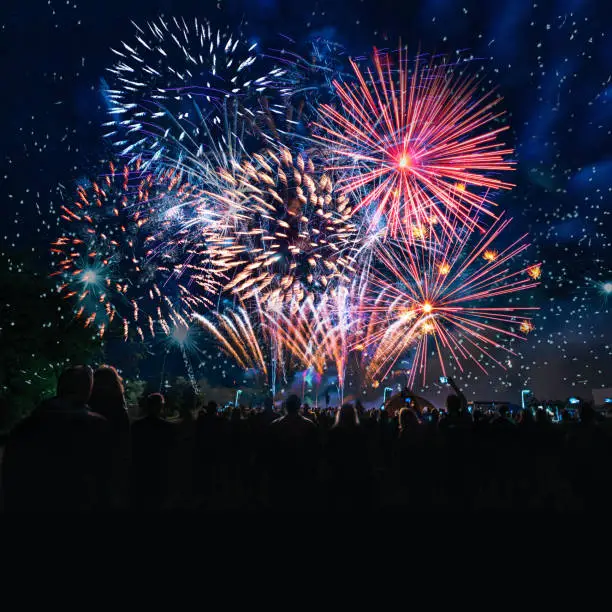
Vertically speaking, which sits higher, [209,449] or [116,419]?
[209,449]

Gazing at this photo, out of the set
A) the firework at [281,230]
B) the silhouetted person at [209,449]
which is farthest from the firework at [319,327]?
the silhouetted person at [209,449]

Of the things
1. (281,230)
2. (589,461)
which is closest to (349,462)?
(589,461)

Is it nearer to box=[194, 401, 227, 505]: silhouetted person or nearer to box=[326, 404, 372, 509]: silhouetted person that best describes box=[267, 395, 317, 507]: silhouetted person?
box=[326, 404, 372, 509]: silhouetted person

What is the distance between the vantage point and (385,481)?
348 inches

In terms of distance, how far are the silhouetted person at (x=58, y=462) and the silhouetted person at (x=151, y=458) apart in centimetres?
325

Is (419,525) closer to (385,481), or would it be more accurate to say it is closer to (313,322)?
(385,481)

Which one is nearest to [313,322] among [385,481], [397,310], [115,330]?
[397,310]

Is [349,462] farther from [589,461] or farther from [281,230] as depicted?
[281,230]

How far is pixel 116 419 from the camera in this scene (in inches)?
200

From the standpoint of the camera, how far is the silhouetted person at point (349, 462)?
7.26 m

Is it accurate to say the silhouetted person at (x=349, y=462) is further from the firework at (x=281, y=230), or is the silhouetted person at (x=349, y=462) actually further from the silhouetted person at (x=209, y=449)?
the firework at (x=281, y=230)

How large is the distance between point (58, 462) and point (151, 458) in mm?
3441

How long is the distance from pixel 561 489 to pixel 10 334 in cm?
3354

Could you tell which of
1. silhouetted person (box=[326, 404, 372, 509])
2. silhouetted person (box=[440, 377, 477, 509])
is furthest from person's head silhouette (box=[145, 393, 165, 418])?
silhouetted person (box=[440, 377, 477, 509])
